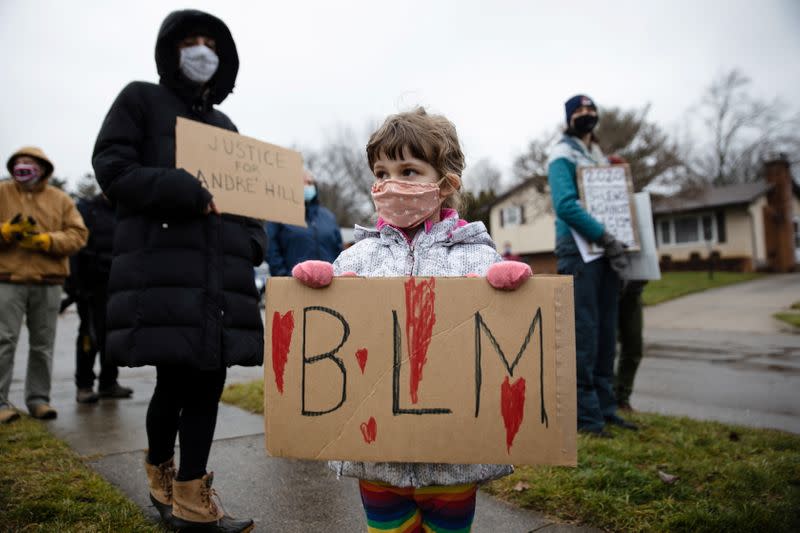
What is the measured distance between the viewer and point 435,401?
5.25ft

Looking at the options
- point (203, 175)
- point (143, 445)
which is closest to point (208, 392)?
point (203, 175)

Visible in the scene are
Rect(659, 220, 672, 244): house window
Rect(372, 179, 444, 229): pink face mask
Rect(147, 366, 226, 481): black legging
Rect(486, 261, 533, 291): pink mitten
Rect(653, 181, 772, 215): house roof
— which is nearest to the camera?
Rect(486, 261, 533, 291): pink mitten

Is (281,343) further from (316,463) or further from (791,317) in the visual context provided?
(791,317)

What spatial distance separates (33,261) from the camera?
437cm

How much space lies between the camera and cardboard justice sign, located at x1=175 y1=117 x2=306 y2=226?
253cm

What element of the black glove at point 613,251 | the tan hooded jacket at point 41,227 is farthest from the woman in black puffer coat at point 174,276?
the tan hooded jacket at point 41,227

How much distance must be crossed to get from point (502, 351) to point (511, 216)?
38362 millimetres

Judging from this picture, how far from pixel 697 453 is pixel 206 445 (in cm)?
266

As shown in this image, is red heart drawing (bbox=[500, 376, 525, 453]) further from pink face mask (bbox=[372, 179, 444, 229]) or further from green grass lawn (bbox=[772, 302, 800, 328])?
green grass lawn (bbox=[772, 302, 800, 328])

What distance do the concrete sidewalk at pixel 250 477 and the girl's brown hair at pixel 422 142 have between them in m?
1.55

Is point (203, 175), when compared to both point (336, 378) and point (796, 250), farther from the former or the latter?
point (796, 250)

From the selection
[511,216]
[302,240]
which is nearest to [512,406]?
[302,240]

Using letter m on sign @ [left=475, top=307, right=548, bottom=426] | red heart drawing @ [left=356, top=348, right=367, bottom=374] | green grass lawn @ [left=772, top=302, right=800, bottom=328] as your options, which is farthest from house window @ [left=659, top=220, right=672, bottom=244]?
red heart drawing @ [left=356, top=348, right=367, bottom=374]

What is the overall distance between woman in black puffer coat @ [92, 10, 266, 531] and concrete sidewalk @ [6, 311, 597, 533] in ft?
1.05
